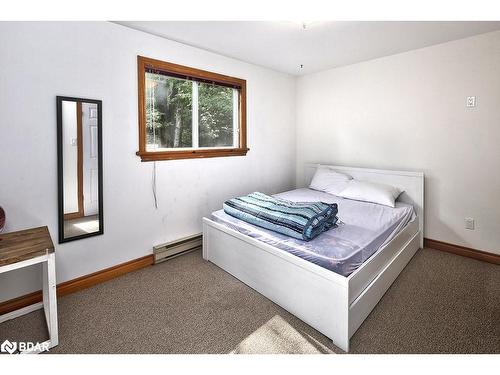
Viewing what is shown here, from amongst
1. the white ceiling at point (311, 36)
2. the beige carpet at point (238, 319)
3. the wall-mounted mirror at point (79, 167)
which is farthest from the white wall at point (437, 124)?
the wall-mounted mirror at point (79, 167)

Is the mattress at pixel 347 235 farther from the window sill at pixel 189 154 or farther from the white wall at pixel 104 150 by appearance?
the window sill at pixel 189 154

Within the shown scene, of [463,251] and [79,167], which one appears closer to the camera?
[79,167]

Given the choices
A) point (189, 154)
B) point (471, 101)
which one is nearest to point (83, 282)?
point (189, 154)

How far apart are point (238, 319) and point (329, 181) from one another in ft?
7.51

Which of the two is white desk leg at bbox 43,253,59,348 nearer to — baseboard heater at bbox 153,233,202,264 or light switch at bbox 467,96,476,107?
baseboard heater at bbox 153,233,202,264

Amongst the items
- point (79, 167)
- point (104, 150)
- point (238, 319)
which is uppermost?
point (104, 150)

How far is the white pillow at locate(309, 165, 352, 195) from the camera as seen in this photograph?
139 inches

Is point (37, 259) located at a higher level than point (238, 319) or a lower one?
higher

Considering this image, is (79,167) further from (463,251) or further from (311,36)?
(463,251)

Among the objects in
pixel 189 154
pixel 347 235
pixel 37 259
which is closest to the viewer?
pixel 37 259

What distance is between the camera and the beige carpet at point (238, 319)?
66.7 inches

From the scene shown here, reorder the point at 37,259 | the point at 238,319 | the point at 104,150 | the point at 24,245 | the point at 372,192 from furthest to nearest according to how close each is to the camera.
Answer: the point at 372,192
the point at 104,150
the point at 238,319
the point at 24,245
the point at 37,259

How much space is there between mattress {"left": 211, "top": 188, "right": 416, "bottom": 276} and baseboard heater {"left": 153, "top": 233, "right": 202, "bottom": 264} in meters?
0.46

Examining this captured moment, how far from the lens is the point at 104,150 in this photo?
96.0 inches
